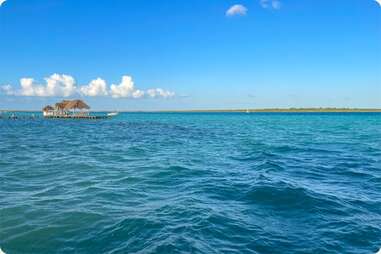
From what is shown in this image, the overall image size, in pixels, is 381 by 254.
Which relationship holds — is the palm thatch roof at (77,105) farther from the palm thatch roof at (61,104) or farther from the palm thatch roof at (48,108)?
the palm thatch roof at (48,108)

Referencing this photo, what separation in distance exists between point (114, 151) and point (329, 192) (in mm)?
15094

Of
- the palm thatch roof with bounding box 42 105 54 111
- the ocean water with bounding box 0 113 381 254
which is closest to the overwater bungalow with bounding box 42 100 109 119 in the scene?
the palm thatch roof with bounding box 42 105 54 111

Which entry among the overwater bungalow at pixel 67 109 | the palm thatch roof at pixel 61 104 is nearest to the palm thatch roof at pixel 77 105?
the overwater bungalow at pixel 67 109

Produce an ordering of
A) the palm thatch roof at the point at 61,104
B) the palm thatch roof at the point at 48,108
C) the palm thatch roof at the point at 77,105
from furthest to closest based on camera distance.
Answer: the palm thatch roof at the point at 48,108 < the palm thatch roof at the point at 61,104 < the palm thatch roof at the point at 77,105

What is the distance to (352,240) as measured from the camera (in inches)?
294

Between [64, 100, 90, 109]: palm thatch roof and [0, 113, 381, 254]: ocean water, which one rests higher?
[64, 100, 90, 109]: palm thatch roof

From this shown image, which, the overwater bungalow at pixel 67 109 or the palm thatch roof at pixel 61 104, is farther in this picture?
the palm thatch roof at pixel 61 104

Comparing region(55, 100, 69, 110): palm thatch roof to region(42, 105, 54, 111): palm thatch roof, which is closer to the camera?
region(55, 100, 69, 110): palm thatch roof

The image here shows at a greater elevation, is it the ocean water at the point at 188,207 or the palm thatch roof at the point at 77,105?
the palm thatch roof at the point at 77,105

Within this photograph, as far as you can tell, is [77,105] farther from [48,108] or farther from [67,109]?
[48,108]

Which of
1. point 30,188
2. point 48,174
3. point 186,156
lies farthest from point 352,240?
point 186,156

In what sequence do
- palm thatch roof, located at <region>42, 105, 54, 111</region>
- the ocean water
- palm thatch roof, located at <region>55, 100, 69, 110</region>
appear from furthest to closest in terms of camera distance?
palm thatch roof, located at <region>42, 105, 54, 111</region> < palm thatch roof, located at <region>55, 100, 69, 110</region> < the ocean water

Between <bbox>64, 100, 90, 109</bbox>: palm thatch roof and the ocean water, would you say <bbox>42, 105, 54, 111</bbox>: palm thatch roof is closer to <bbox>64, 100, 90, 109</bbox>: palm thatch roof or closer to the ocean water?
<bbox>64, 100, 90, 109</bbox>: palm thatch roof

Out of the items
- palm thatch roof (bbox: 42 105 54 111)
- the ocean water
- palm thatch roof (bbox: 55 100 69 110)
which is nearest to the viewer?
the ocean water
